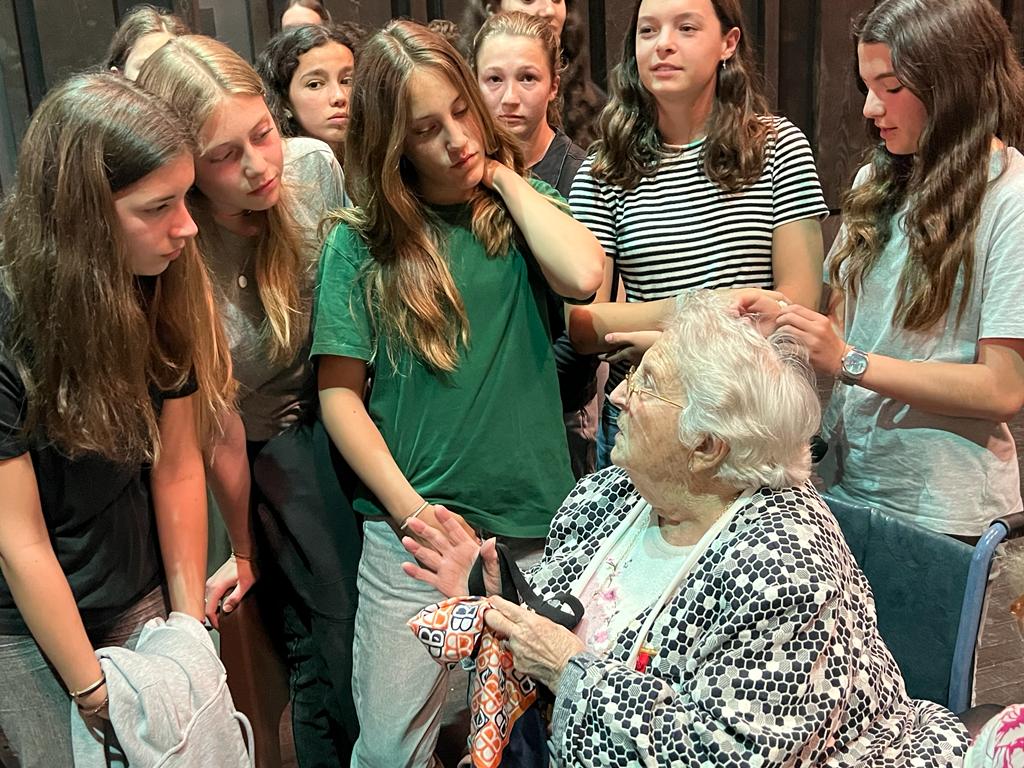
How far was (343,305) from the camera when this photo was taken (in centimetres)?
204

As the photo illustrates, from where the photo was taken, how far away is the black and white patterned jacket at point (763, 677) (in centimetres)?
141

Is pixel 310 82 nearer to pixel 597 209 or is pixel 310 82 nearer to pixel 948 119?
pixel 597 209

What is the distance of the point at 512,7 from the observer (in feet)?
10.0

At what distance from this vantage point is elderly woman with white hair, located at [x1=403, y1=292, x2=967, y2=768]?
1.42m

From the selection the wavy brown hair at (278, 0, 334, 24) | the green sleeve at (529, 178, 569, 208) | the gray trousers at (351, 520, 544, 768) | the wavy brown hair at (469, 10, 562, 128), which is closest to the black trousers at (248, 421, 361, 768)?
the gray trousers at (351, 520, 544, 768)

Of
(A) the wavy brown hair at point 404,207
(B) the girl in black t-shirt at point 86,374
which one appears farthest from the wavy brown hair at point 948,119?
(B) the girl in black t-shirt at point 86,374

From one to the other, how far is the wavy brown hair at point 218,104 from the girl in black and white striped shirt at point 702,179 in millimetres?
611

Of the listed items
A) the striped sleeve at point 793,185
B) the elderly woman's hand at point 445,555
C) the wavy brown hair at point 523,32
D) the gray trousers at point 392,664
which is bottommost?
the gray trousers at point 392,664

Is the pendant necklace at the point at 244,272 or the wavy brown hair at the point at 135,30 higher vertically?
the wavy brown hair at the point at 135,30

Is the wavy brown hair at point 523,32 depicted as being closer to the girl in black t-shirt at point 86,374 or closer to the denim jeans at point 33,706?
the girl in black t-shirt at point 86,374

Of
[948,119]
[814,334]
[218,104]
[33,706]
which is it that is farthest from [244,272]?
[948,119]

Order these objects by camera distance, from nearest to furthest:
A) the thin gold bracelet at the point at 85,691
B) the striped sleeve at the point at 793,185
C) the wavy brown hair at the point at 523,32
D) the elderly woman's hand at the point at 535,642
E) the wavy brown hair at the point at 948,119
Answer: the elderly woman's hand at the point at 535,642
the thin gold bracelet at the point at 85,691
the wavy brown hair at the point at 948,119
the striped sleeve at the point at 793,185
the wavy brown hair at the point at 523,32

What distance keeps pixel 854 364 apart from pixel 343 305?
0.98 m

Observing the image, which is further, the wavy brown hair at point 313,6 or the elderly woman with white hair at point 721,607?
the wavy brown hair at point 313,6
